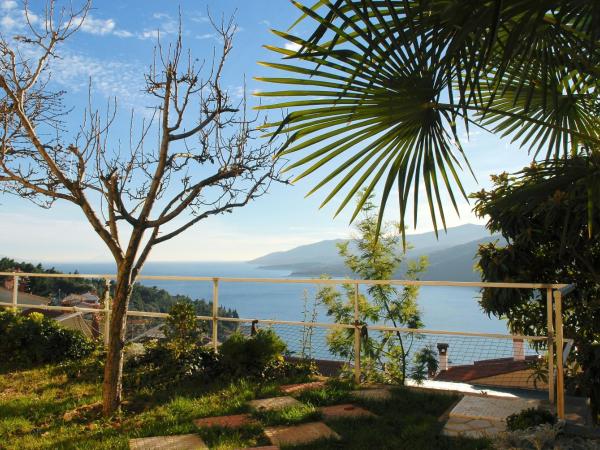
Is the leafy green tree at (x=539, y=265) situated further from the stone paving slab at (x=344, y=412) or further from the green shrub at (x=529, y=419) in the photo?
the stone paving slab at (x=344, y=412)

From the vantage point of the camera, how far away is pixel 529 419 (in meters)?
2.90

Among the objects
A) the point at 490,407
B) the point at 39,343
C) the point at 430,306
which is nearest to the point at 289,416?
the point at 490,407

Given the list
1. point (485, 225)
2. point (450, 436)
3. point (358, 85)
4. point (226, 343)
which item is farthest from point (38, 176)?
point (485, 225)

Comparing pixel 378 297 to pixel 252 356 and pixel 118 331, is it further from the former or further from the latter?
pixel 118 331

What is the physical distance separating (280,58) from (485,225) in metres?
3.78

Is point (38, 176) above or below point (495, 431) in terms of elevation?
above

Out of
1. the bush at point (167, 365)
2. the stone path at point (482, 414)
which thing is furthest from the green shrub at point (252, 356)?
the stone path at point (482, 414)

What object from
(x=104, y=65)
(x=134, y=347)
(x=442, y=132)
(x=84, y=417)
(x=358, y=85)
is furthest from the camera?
(x=104, y=65)

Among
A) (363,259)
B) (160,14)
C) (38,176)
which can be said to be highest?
(160,14)

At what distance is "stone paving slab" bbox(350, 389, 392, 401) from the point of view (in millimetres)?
3746

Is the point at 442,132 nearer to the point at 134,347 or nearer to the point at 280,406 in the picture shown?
the point at 280,406

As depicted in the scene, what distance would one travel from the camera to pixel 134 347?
4965mm

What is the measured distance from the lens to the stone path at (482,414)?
3.00 m

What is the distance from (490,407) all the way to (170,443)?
2146 millimetres
